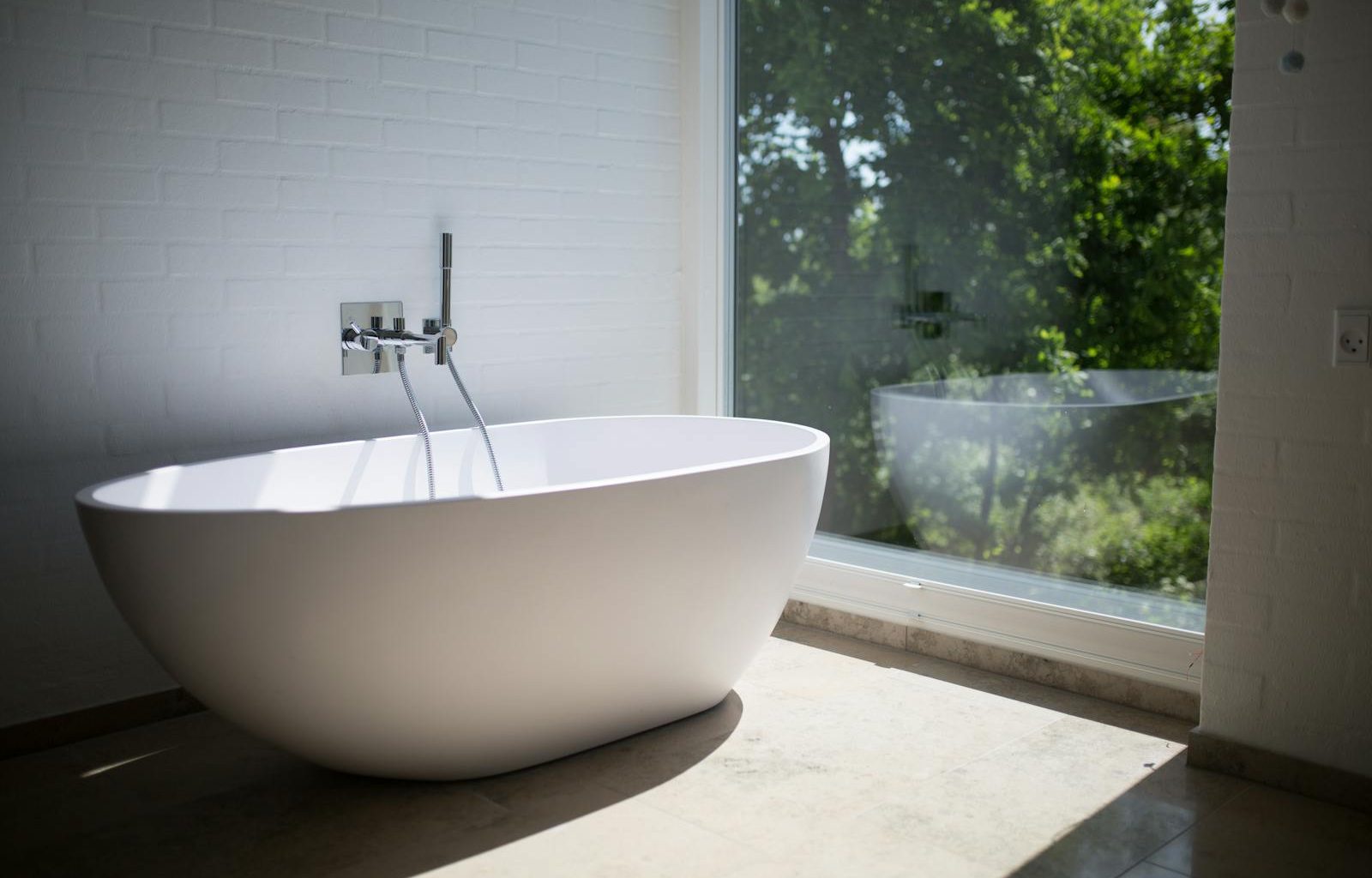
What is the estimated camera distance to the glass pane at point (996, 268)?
2781mm

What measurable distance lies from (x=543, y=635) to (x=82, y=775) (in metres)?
1.12

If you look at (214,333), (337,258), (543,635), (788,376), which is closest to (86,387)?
(214,333)

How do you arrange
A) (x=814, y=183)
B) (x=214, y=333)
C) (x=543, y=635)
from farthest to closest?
1. (x=814, y=183)
2. (x=214, y=333)
3. (x=543, y=635)

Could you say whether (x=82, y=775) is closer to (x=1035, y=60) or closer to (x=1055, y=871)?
(x=1055, y=871)

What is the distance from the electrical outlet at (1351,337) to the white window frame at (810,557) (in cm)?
77

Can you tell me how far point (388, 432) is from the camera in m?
3.30

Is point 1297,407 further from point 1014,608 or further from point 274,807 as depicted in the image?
point 274,807

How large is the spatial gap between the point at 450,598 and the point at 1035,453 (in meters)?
1.68

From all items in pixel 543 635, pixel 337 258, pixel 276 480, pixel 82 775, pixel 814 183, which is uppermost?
pixel 814 183

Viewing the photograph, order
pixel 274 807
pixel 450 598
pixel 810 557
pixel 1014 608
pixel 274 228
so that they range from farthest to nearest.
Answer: pixel 810 557
pixel 1014 608
pixel 274 228
pixel 274 807
pixel 450 598

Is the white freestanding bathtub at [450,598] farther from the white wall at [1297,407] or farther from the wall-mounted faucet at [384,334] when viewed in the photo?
the white wall at [1297,407]

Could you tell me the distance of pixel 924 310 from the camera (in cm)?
340

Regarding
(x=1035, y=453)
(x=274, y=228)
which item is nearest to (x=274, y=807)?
(x=274, y=228)

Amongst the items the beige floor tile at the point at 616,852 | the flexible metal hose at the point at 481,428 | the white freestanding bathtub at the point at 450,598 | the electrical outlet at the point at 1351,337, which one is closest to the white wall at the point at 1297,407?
the electrical outlet at the point at 1351,337
